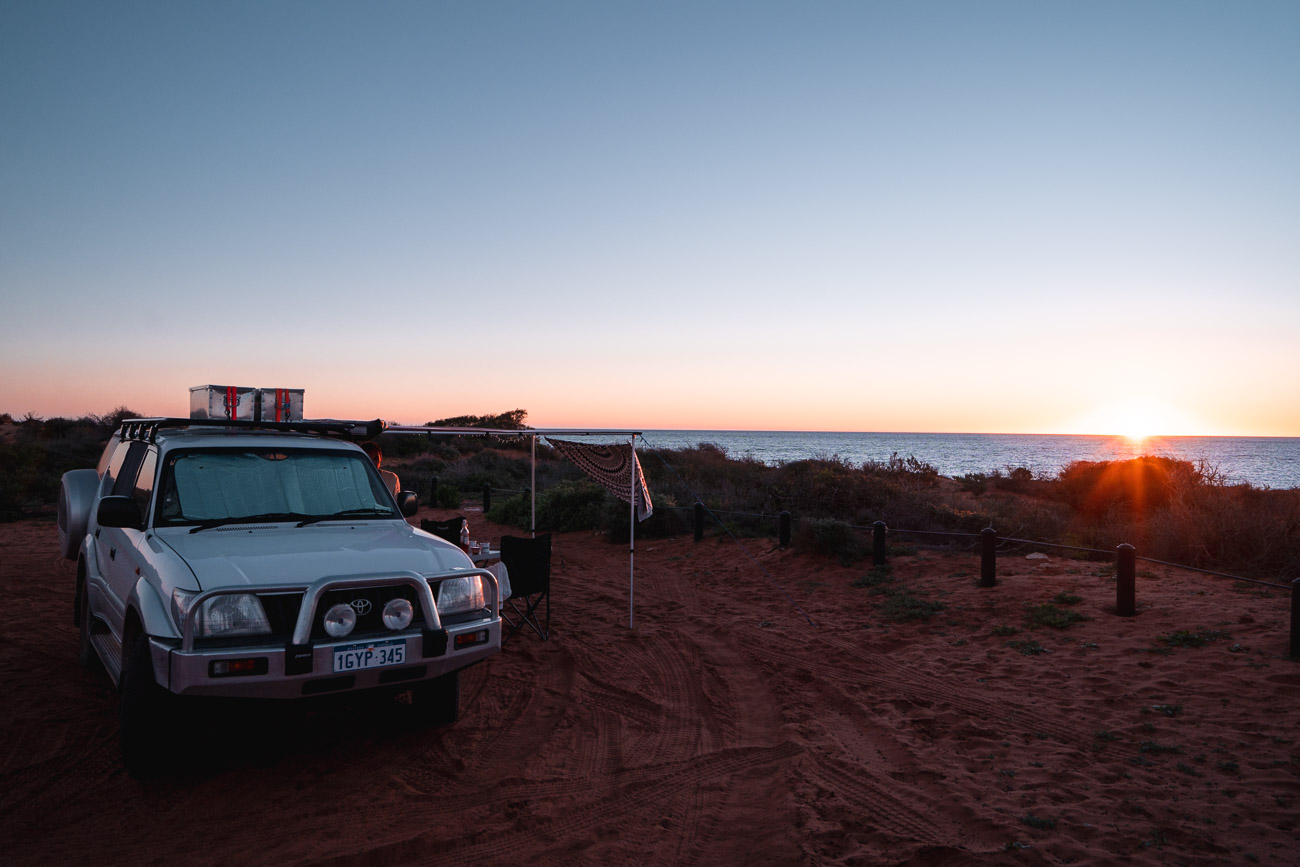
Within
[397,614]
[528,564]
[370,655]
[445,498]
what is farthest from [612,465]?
[445,498]

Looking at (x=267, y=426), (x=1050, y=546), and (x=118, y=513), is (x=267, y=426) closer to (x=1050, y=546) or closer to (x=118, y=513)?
(x=118, y=513)

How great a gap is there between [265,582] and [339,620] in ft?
1.44

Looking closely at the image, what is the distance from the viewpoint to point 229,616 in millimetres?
3910

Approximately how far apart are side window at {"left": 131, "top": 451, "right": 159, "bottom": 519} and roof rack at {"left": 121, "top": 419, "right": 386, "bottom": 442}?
16cm

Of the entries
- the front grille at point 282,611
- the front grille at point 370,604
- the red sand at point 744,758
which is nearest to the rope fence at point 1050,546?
the red sand at point 744,758

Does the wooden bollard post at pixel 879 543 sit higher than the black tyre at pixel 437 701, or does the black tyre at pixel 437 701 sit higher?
the wooden bollard post at pixel 879 543

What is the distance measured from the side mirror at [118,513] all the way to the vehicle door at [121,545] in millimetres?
163

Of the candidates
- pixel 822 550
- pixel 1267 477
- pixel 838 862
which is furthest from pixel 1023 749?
pixel 1267 477

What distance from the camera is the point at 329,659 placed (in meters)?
3.93

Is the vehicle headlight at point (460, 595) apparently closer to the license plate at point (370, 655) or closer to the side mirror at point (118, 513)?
the license plate at point (370, 655)

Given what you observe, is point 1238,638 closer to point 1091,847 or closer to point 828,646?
point 828,646

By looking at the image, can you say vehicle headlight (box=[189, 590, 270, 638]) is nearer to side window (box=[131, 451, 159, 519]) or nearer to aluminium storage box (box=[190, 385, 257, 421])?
side window (box=[131, 451, 159, 519])

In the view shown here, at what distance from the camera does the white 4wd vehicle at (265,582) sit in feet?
12.7

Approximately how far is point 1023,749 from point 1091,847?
4.46 feet
